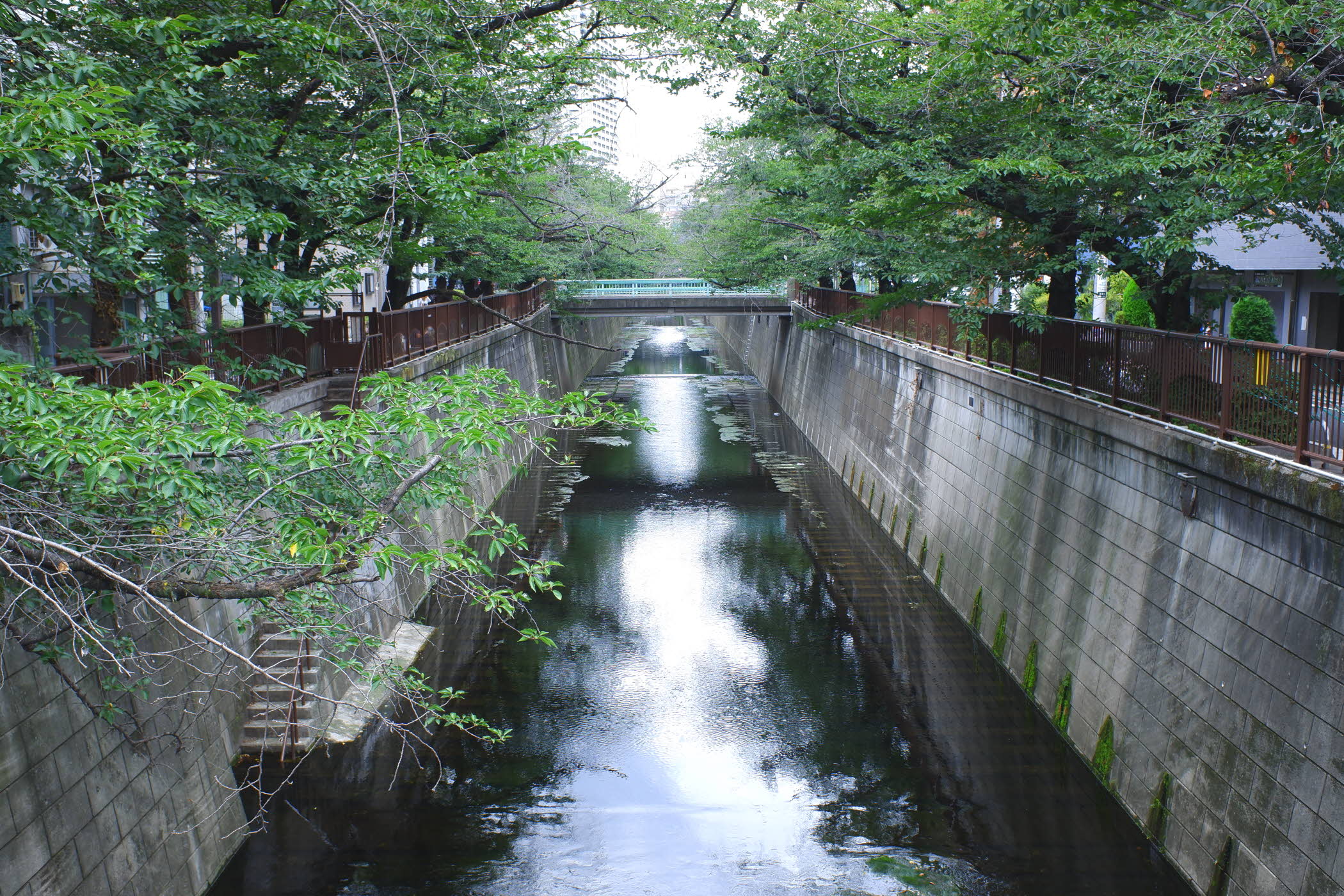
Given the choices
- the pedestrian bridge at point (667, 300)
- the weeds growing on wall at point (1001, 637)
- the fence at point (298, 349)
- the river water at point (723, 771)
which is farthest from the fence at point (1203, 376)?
the pedestrian bridge at point (667, 300)

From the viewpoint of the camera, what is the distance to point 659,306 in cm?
4453

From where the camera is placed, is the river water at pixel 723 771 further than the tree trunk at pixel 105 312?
No

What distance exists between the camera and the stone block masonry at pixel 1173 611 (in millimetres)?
7879

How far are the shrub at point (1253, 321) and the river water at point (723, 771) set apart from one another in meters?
7.64

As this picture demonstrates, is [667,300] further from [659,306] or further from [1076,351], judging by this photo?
[1076,351]

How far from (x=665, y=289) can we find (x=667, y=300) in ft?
5.32

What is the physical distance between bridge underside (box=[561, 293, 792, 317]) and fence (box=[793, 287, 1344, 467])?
27819mm

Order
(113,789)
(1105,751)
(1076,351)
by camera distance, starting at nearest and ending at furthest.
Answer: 1. (113,789)
2. (1105,751)
3. (1076,351)

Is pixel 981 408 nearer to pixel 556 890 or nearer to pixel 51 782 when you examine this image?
pixel 556 890

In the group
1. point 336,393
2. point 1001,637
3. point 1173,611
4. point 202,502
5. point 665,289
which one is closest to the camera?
point 202,502

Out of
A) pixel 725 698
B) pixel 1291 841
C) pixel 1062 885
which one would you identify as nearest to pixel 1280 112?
pixel 1291 841

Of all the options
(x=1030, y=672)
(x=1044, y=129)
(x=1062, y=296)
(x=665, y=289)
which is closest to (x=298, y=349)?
(x=1044, y=129)

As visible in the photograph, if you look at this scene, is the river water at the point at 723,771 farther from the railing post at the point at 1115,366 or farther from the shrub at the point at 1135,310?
the shrub at the point at 1135,310

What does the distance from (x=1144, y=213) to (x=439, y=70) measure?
8958 millimetres
